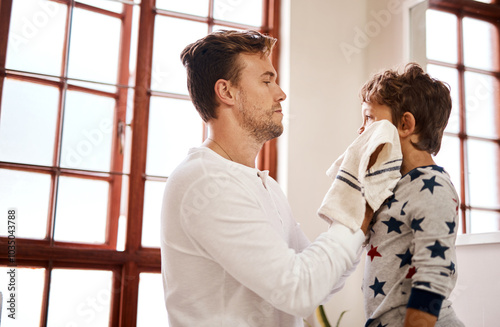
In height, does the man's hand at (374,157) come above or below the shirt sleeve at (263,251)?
above

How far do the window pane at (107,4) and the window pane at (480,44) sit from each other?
1815 mm

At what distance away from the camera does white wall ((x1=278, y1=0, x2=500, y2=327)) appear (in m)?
2.93

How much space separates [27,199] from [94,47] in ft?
2.86

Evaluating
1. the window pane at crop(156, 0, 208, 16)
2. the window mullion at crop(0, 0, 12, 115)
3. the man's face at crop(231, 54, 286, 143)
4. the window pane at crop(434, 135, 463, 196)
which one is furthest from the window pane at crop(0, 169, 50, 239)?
the window pane at crop(434, 135, 463, 196)

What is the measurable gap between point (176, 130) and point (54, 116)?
64cm

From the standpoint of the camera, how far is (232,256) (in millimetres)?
1205

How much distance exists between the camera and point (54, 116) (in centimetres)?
266

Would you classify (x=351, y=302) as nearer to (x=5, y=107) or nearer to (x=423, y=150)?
(x=423, y=150)

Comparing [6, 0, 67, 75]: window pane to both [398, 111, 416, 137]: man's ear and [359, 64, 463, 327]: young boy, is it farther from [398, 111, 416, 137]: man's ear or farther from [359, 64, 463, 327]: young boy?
[398, 111, 416, 137]: man's ear

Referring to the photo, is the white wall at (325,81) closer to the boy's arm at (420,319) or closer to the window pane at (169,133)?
the window pane at (169,133)

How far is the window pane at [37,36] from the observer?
8.55 feet

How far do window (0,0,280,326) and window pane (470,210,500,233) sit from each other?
3.70 ft

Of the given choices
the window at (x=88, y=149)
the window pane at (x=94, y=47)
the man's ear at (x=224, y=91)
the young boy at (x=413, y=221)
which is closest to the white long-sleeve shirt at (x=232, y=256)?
the young boy at (x=413, y=221)

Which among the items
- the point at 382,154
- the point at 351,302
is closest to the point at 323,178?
the point at 351,302
